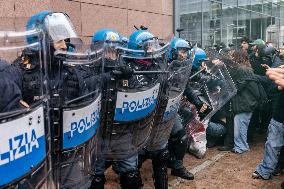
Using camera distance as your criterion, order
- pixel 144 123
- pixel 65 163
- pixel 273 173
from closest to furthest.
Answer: pixel 65 163
pixel 144 123
pixel 273 173

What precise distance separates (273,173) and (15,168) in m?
4.50

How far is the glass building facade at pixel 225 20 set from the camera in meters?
10.9

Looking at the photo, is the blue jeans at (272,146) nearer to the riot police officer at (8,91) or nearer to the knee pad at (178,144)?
the knee pad at (178,144)

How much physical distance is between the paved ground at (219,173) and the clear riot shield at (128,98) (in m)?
1.87

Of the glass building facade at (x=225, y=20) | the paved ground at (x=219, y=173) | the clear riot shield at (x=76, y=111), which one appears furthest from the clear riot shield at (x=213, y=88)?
the glass building facade at (x=225, y=20)

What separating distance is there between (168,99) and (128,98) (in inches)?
28.3

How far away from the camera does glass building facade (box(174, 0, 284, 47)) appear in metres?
10.9

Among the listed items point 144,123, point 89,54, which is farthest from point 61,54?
point 144,123

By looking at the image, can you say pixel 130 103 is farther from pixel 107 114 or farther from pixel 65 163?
pixel 65 163

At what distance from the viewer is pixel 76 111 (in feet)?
7.25

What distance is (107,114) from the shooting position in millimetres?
2805

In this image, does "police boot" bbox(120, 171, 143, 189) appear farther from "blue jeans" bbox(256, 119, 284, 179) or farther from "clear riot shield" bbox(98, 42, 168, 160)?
"blue jeans" bbox(256, 119, 284, 179)

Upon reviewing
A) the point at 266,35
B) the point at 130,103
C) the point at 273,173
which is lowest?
the point at 273,173

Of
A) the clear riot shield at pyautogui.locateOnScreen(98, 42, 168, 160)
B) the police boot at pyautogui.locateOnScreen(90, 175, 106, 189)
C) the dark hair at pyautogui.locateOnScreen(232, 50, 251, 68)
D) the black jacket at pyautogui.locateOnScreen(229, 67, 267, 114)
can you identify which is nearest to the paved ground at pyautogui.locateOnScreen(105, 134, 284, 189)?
the black jacket at pyautogui.locateOnScreen(229, 67, 267, 114)
